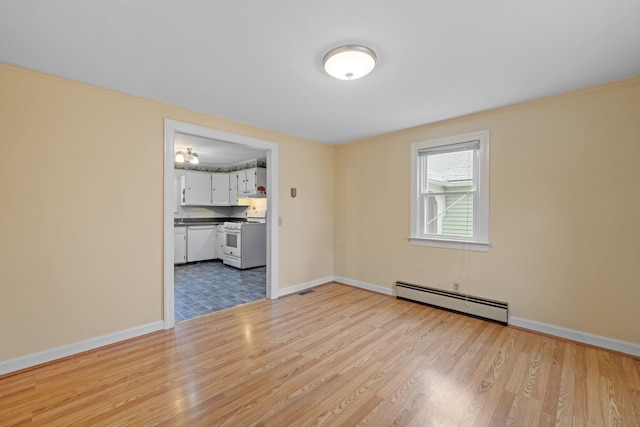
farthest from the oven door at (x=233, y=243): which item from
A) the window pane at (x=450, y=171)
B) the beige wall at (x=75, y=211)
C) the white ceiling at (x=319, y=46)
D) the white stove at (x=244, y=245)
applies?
the window pane at (x=450, y=171)

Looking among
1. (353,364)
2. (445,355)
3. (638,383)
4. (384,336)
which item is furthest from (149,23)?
(638,383)

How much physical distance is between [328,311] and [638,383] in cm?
268

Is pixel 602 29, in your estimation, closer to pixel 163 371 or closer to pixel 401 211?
pixel 401 211

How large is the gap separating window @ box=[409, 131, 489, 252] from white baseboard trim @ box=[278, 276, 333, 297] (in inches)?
66.4

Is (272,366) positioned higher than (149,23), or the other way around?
(149,23)

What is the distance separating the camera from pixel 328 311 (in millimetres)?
3445

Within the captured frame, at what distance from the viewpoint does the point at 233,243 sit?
604cm

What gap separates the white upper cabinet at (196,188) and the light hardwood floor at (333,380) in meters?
4.42

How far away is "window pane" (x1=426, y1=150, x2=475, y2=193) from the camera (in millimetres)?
3441

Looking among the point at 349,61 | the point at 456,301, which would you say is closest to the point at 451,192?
the point at 456,301

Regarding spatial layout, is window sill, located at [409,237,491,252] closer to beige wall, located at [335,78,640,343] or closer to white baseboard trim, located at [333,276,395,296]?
beige wall, located at [335,78,640,343]

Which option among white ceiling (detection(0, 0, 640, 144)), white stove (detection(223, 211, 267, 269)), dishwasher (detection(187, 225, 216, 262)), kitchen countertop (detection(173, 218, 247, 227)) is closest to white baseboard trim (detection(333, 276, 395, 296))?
white stove (detection(223, 211, 267, 269))

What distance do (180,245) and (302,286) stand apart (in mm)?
3541

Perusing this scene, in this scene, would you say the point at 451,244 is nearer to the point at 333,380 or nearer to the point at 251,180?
the point at 333,380
